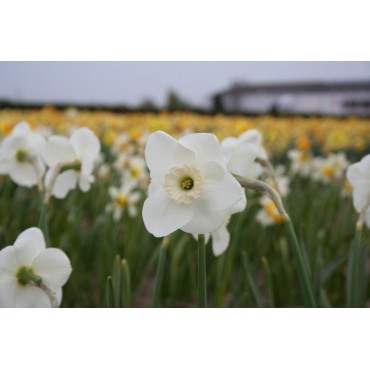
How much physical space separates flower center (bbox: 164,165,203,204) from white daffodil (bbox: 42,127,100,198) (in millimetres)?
373

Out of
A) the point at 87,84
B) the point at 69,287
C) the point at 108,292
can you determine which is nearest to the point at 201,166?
the point at 108,292

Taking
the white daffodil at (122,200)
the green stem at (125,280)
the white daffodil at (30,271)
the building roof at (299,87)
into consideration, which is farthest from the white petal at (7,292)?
the building roof at (299,87)

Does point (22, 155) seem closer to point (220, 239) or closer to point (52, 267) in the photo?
point (52, 267)

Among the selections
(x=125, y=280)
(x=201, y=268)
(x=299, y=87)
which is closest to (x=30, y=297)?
(x=125, y=280)

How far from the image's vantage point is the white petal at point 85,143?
3.17ft

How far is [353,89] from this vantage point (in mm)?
1864

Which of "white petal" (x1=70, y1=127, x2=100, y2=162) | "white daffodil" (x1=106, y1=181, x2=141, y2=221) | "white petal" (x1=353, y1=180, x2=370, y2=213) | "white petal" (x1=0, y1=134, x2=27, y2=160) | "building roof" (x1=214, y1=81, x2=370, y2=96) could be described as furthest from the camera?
"building roof" (x1=214, y1=81, x2=370, y2=96)

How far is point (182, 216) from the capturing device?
0.62 metres

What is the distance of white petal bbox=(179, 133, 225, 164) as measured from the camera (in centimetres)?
62

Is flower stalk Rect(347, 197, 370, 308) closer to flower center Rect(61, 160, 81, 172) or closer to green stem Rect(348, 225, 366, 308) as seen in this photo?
green stem Rect(348, 225, 366, 308)

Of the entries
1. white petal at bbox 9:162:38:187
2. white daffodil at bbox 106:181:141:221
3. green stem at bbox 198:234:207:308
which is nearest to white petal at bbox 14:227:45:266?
green stem at bbox 198:234:207:308

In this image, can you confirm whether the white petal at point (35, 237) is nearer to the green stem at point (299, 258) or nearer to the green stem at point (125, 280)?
the green stem at point (125, 280)

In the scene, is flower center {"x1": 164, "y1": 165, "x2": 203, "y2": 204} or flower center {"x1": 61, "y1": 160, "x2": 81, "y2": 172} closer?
flower center {"x1": 164, "y1": 165, "x2": 203, "y2": 204}
